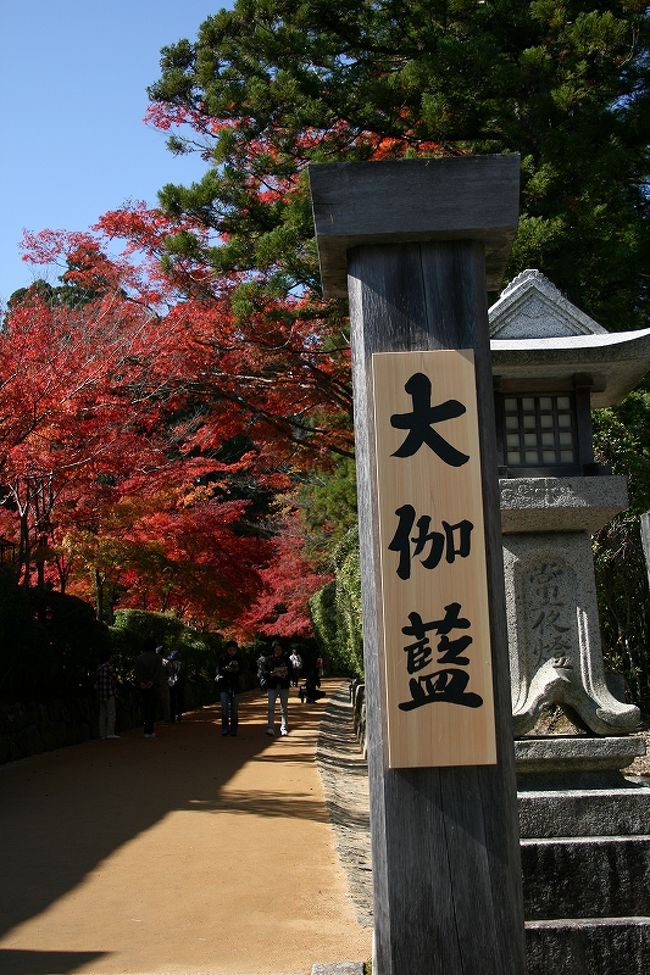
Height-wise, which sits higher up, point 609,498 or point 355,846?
point 609,498

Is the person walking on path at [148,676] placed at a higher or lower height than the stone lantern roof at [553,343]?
lower

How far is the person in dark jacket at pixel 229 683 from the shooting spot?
46.3 ft

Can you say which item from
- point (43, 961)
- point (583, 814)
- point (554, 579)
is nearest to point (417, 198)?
point (554, 579)

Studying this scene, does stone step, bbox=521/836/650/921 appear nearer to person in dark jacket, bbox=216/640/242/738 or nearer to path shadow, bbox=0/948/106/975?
path shadow, bbox=0/948/106/975

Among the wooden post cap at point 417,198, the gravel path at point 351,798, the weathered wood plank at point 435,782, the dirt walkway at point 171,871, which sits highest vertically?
the wooden post cap at point 417,198

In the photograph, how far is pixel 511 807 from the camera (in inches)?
112

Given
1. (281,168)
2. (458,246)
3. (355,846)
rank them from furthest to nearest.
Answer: (281,168), (355,846), (458,246)

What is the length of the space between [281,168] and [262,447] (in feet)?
23.2

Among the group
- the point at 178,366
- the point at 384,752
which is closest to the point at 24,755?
the point at 178,366

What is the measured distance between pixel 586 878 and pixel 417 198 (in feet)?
10.6

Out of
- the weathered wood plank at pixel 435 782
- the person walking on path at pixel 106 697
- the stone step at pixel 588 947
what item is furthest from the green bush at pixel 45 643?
the weathered wood plank at pixel 435 782

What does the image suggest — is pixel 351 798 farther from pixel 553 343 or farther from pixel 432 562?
pixel 432 562

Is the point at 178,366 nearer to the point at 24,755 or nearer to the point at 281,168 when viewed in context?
the point at 281,168

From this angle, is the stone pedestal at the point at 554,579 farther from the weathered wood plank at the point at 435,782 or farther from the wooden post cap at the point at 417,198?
the wooden post cap at the point at 417,198
